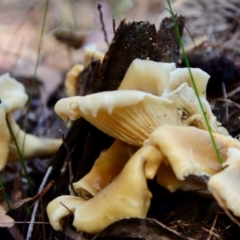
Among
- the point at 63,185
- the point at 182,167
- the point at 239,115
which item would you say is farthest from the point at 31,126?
the point at 182,167

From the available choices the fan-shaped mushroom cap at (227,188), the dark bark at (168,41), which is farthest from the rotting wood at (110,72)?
the fan-shaped mushroom cap at (227,188)

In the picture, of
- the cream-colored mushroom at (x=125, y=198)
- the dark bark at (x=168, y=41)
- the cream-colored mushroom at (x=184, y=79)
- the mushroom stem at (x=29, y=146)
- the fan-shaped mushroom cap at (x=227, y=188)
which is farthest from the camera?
the mushroom stem at (x=29, y=146)

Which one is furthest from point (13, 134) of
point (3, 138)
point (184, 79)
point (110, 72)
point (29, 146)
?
point (184, 79)

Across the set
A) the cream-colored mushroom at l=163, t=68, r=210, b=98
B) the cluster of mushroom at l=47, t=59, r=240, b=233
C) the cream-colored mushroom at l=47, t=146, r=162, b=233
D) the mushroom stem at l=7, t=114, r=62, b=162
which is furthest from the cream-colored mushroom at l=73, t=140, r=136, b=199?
the mushroom stem at l=7, t=114, r=62, b=162

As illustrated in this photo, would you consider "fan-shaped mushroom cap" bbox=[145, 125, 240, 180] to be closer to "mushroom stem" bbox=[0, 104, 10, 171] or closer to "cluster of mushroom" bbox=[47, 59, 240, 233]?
"cluster of mushroom" bbox=[47, 59, 240, 233]

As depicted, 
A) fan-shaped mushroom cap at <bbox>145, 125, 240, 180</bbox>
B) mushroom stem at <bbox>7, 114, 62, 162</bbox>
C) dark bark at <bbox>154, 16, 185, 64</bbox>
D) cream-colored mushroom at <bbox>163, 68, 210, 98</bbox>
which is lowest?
mushroom stem at <bbox>7, 114, 62, 162</bbox>

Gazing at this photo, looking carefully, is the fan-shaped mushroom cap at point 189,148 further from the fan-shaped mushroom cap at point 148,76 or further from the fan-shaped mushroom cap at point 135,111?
the fan-shaped mushroom cap at point 148,76
